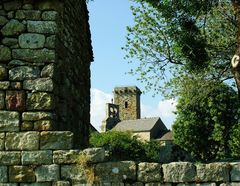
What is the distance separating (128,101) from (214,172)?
89887 millimetres

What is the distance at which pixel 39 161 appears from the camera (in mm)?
6758

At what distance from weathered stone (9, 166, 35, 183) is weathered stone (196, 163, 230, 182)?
2459mm

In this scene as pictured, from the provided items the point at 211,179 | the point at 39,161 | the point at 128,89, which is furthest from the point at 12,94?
the point at 128,89

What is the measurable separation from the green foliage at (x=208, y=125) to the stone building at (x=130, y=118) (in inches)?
1546

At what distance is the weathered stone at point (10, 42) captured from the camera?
23.8 ft

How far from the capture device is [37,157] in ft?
22.2

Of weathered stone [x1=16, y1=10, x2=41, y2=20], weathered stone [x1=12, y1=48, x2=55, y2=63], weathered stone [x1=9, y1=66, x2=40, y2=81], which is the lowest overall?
weathered stone [x1=9, y1=66, x2=40, y2=81]

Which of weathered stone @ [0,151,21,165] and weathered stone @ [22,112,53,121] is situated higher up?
weathered stone @ [22,112,53,121]

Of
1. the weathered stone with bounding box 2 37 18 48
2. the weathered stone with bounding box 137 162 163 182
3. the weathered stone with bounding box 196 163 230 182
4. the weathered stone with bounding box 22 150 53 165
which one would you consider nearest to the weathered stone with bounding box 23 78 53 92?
the weathered stone with bounding box 2 37 18 48

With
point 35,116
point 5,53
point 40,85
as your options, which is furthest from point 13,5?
point 35,116

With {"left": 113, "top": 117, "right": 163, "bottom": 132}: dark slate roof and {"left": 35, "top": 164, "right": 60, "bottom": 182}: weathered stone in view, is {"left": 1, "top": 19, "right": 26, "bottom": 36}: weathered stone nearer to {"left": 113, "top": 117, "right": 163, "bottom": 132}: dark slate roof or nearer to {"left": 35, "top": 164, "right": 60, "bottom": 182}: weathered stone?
{"left": 35, "top": 164, "right": 60, "bottom": 182}: weathered stone

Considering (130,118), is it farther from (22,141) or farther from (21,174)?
(21,174)

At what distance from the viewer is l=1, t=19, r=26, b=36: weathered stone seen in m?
7.29

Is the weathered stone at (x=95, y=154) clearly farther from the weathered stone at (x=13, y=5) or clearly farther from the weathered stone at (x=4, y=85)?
the weathered stone at (x=13, y=5)
